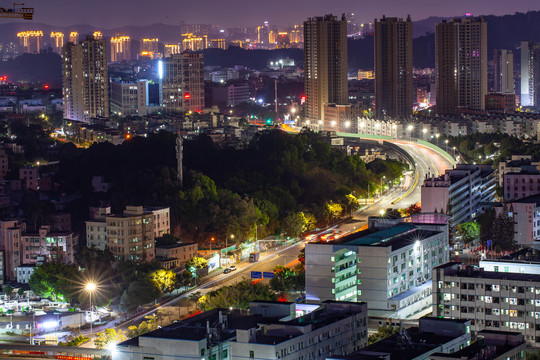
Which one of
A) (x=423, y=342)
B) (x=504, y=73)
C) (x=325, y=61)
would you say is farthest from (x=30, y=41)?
(x=423, y=342)

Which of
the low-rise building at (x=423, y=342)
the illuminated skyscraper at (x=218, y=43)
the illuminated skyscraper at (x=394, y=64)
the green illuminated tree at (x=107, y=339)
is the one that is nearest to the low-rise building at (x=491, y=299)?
the low-rise building at (x=423, y=342)

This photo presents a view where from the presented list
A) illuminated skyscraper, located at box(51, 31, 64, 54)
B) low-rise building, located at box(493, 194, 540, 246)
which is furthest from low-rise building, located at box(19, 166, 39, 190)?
illuminated skyscraper, located at box(51, 31, 64, 54)

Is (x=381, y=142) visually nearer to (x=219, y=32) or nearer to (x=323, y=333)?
(x=323, y=333)

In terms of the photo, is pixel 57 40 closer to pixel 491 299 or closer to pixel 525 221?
pixel 525 221

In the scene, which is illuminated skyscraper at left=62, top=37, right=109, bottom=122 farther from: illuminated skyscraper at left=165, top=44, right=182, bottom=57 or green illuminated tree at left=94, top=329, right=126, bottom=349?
illuminated skyscraper at left=165, top=44, right=182, bottom=57

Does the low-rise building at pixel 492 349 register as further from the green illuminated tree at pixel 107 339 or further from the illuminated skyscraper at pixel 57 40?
the illuminated skyscraper at pixel 57 40

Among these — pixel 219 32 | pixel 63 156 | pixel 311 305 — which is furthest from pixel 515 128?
pixel 219 32
